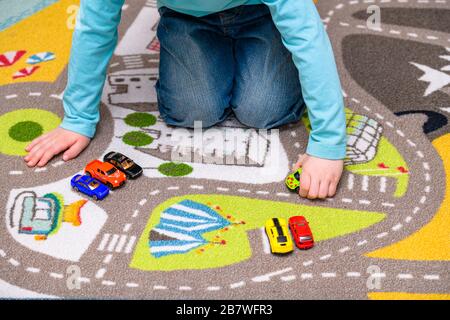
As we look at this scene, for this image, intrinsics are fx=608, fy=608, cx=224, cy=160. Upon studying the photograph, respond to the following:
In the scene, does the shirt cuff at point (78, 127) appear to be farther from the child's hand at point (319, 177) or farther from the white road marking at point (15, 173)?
the child's hand at point (319, 177)

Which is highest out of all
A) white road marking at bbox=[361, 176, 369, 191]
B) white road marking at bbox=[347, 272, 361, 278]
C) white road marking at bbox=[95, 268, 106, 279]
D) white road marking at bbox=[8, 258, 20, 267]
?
white road marking at bbox=[361, 176, 369, 191]

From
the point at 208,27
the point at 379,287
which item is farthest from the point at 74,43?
the point at 379,287

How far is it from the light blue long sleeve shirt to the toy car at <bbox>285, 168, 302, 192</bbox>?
0.04 m

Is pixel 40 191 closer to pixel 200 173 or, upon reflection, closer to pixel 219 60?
pixel 200 173

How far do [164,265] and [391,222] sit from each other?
34 cm

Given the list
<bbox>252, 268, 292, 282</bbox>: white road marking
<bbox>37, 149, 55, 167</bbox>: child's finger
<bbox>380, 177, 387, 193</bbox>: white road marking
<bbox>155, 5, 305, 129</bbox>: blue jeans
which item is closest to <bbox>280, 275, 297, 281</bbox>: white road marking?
<bbox>252, 268, 292, 282</bbox>: white road marking

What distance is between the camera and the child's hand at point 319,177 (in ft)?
3.04

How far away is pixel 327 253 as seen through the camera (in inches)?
33.5

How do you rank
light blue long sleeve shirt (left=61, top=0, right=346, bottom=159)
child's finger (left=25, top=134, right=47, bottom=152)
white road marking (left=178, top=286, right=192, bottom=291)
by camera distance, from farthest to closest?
child's finger (left=25, top=134, right=47, bottom=152) < light blue long sleeve shirt (left=61, top=0, right=346, bottom=159) < white road marking (left=178, top=286, right=192, bottom=291)

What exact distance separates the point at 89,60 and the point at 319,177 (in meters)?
0.41

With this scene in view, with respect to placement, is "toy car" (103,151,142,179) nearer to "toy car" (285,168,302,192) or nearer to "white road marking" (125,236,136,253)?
"white road marking" (125,236,136,253)

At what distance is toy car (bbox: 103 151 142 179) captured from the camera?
97cm

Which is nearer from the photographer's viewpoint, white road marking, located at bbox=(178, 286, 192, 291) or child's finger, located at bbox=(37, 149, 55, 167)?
white road marking, located at bbox=(178, 286, 192, 291)

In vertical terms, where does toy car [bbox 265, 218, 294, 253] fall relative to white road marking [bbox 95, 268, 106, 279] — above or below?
above
